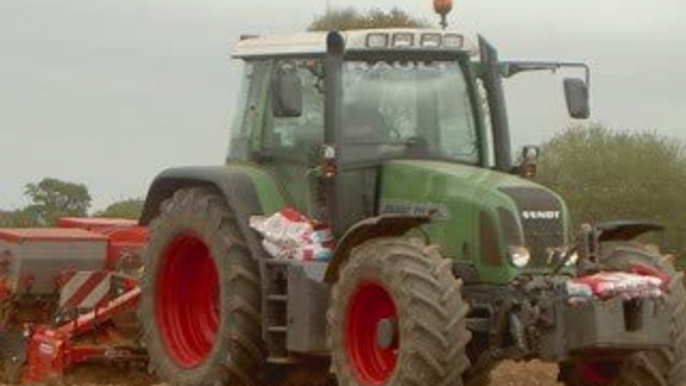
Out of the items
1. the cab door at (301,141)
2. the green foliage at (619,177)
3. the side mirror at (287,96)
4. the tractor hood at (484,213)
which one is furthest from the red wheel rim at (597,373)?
the green foliage at (619,177)

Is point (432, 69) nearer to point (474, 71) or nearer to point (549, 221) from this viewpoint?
point (474, 71)

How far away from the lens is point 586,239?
31.9 feet

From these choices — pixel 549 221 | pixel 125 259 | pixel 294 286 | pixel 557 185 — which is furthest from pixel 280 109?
pixel 557 185

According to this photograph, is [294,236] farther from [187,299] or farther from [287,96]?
[187,299]

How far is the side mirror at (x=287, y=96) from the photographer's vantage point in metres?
10.1

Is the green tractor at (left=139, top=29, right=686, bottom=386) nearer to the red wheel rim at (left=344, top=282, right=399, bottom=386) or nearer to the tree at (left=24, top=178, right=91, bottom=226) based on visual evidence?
the red wheel rim at (left=344, top=282, right=399, bottom=386)

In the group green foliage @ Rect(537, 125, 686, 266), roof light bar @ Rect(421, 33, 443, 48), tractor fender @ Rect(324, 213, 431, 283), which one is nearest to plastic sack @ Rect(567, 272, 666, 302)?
tractor fender @ Rect(324, 213, 431, 283)

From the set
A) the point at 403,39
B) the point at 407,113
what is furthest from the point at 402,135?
the point at 403,39

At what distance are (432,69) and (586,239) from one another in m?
1.89

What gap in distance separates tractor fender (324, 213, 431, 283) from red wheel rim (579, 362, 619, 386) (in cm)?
149

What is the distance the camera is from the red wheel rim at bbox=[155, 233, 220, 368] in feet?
38.3

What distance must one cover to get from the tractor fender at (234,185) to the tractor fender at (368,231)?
0.78 m

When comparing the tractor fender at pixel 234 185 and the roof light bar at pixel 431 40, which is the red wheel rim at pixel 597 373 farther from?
the roof light bar at pixel 431 40

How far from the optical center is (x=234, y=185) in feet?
36.0
